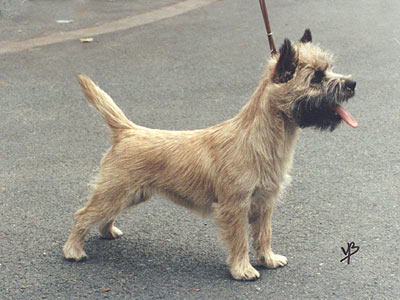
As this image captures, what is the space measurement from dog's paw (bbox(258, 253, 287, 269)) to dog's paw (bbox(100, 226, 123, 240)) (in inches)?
43.3

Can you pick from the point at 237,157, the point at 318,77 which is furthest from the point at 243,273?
the point at 318,77

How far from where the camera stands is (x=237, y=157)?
3.98 m

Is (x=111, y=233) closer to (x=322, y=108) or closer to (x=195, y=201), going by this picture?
(x=195, y=201)

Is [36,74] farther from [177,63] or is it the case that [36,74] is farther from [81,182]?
[81,182]

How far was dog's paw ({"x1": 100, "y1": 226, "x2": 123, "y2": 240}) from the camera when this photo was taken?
4629mm

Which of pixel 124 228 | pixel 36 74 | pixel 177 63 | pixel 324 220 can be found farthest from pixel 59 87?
pixel 324 220

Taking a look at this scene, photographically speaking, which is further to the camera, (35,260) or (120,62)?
(120,62)

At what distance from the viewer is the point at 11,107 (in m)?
7.34

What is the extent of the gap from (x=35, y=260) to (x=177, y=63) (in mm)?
4968

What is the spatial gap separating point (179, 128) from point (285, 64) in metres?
3.05
